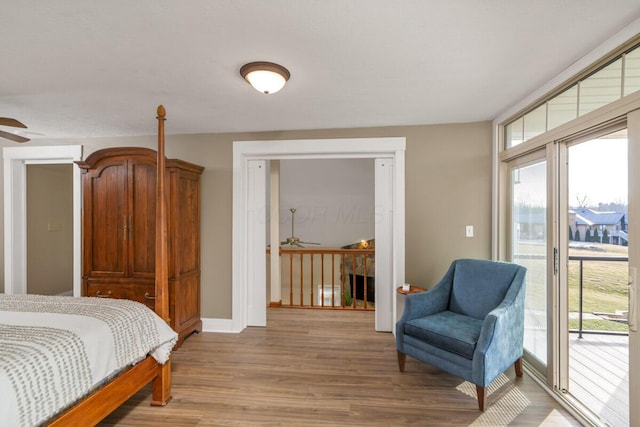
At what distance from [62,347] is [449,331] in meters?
2.38

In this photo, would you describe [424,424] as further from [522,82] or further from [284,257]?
[284,257]

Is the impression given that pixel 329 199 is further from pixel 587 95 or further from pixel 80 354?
pixel 80 354

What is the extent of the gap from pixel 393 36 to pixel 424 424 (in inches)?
92.0

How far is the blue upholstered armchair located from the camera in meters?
2.10

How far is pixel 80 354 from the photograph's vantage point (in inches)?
61.9

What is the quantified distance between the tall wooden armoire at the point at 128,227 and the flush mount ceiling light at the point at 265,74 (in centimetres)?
144

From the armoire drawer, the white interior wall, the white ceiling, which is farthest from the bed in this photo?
the white interior wall

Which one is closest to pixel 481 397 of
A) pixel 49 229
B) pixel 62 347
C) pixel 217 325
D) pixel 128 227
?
pixel 62 347

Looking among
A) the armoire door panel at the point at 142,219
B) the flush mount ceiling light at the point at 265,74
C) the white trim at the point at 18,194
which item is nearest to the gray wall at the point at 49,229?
the white trim at the point at 18,194

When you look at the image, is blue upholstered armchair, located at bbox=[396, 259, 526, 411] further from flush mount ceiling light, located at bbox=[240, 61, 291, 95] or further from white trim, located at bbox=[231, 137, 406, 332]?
flush mount ceiling light, located at bbox=[240, 61, 291, 95]

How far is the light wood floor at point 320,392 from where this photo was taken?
6.63 feet

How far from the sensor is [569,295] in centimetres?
224

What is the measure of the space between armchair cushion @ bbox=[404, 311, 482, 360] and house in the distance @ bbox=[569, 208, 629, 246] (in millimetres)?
974

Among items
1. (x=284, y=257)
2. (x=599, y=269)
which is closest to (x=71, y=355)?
(x=599, y=269)
